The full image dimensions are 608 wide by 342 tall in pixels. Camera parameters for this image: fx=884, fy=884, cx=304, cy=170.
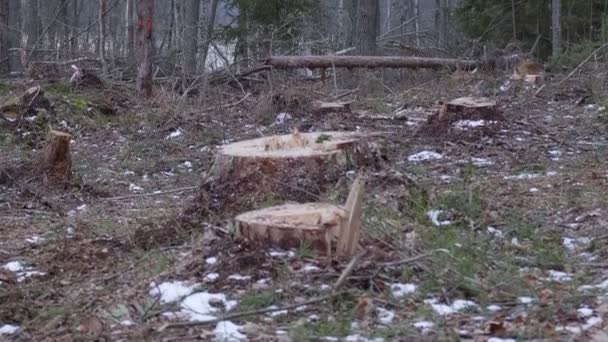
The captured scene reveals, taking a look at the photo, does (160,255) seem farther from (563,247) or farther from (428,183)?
(428,183)

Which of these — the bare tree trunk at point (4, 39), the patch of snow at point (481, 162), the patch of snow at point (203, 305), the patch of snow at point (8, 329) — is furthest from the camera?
the bare tree trunk at point (4, 39)

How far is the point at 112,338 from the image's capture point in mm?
3859

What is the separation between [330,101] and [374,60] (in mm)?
2061

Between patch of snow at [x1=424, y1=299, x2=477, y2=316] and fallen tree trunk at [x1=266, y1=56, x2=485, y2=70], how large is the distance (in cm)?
951

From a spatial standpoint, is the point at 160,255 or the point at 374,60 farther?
the point at 374,60

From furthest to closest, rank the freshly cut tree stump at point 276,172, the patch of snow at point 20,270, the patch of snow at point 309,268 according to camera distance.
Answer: the freshly cut tree stump at point 276,172 < the patch of snow at point 20,270 < the patch of snow at point 309,268

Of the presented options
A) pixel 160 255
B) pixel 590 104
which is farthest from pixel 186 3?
pixel 160 255

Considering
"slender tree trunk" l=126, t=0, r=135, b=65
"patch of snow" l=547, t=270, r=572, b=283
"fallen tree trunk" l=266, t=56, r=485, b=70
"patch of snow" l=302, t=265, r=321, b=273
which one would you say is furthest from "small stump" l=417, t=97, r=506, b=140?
"slender tree trunk" l=126, t=0, r=135, b=65

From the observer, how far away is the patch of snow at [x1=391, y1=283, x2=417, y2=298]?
422 cm

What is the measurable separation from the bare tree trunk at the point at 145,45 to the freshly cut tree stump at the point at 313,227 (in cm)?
918

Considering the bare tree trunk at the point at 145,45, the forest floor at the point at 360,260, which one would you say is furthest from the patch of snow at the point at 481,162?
the bare tree trunk at the point at 145,45

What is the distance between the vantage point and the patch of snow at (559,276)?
455cm

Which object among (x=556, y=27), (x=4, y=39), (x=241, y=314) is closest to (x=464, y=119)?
(x=241, y=314)

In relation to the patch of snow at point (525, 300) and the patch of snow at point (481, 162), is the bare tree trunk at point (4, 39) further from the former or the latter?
the patch of snow at point (525, 300)
